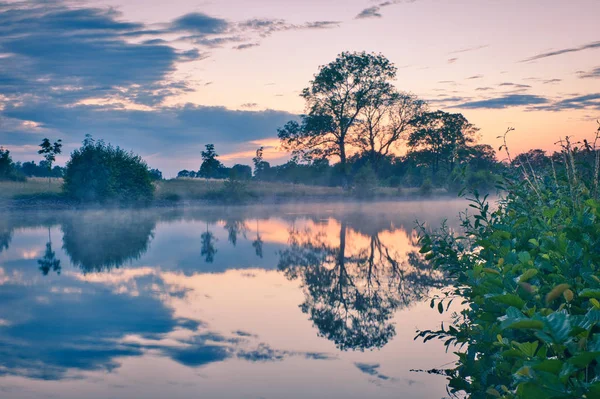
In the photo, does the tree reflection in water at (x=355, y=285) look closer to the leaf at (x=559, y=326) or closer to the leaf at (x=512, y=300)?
the leaf at (x=512, y=300)

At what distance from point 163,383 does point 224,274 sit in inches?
277

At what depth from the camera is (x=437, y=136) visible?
62.3m

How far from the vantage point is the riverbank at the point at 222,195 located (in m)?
41.6

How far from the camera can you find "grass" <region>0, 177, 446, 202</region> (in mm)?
→ 42688

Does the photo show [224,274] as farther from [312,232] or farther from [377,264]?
[312,232]

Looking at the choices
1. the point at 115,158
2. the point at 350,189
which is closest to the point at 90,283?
the point at 115,158

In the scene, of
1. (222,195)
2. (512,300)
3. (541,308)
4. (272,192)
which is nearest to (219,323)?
(541,308)

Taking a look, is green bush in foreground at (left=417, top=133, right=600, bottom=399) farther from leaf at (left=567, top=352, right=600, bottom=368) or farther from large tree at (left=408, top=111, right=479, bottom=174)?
large tree at (left=408, top=111, right=479, bottom=174)

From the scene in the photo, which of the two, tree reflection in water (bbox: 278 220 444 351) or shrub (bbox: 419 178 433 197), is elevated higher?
shrub (bbox: 419 178 433 197)

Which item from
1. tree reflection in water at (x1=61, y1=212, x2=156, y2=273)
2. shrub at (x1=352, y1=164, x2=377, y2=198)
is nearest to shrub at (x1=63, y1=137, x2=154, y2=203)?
tree reflection in water at (x1=61, y1=212, x2=156, y2=273)

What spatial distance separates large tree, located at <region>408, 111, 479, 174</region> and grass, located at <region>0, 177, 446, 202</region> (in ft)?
19.0

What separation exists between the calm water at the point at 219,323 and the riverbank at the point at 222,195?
87.8 ft

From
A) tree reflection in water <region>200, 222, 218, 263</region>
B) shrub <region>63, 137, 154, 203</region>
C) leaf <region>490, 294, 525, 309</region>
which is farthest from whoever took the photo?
shrub <region>63, 137, 154, 203</region>

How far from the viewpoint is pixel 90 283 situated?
12242mm
